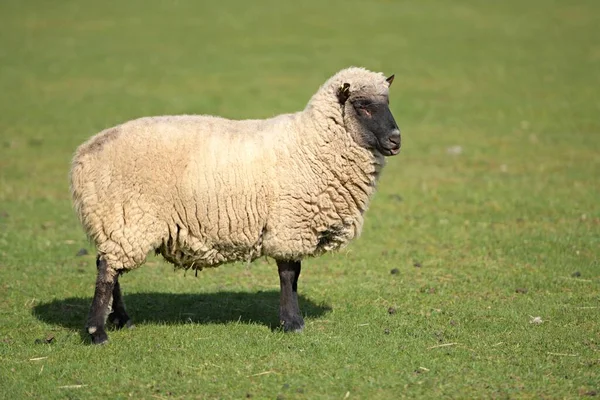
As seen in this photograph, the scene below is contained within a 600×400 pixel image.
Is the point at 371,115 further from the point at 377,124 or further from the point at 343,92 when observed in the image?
the point at 343,92

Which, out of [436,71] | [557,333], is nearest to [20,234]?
[557,333]

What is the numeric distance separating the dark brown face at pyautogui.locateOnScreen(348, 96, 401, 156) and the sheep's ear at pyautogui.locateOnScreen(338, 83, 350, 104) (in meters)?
0.06

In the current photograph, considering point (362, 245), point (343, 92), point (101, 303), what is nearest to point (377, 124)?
point (343, 92)

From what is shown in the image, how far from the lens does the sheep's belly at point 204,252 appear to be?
8992 mm

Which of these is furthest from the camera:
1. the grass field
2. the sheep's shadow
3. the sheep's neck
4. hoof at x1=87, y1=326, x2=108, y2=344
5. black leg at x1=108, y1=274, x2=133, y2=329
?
the sheep's shadow

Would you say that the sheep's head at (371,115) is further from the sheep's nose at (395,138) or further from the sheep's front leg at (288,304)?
the sheep's front leg at (288,304)

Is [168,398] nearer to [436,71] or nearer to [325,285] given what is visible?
[325,285]

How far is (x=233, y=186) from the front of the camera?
29.3ft

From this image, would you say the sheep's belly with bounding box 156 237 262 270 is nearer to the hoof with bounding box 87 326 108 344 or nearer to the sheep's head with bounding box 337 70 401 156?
the hoof with bounding box 87 326 108 344

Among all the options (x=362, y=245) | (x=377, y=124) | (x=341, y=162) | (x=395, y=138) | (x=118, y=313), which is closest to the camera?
(x=395, y=138)

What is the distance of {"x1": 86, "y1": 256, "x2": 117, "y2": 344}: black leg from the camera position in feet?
28.6

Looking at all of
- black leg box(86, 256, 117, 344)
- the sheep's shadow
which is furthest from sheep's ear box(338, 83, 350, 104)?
black leg box(86, 256, 117, 344)

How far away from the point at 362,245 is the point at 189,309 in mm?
3637

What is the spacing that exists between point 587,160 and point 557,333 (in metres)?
9.98
